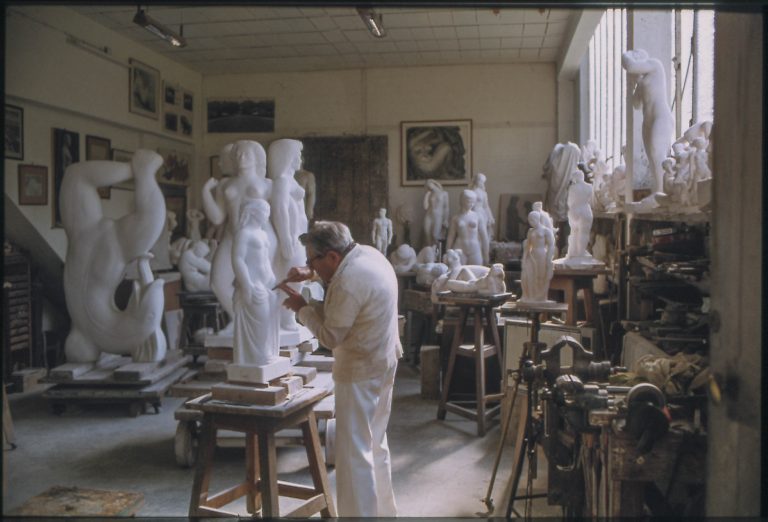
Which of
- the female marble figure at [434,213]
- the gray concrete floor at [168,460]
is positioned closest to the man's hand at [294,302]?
the gray concrete floor at [168,460]

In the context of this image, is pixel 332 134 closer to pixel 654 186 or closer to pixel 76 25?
→ pixel 76 25

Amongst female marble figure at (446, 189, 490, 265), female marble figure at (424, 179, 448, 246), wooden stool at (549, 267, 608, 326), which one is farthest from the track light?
wooden stool at (549, 267, 608, 326)

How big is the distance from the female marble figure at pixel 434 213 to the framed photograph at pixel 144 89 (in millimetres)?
5177

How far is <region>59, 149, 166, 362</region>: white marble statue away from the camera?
7.40m

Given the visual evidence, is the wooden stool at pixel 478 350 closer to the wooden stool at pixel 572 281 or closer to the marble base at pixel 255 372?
the wooden stool at pixel 572 281

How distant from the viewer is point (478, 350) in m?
6.65

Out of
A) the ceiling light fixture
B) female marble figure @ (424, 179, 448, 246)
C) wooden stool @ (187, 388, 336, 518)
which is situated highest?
the ceiling light fixture

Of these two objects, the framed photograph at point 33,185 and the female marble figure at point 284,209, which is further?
the framed photograph at point 33,185

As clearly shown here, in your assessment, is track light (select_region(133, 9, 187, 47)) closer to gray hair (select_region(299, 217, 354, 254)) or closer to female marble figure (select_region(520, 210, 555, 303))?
female marble figure (select_region(520, 210, 555, 303))

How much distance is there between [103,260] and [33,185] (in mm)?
3035

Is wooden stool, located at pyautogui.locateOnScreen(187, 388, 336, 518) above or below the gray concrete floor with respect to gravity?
above

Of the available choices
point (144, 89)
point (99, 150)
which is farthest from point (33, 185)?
point (144, 89)

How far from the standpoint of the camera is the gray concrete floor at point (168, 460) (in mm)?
4957

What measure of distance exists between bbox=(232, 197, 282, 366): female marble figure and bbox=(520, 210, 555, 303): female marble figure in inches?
110
